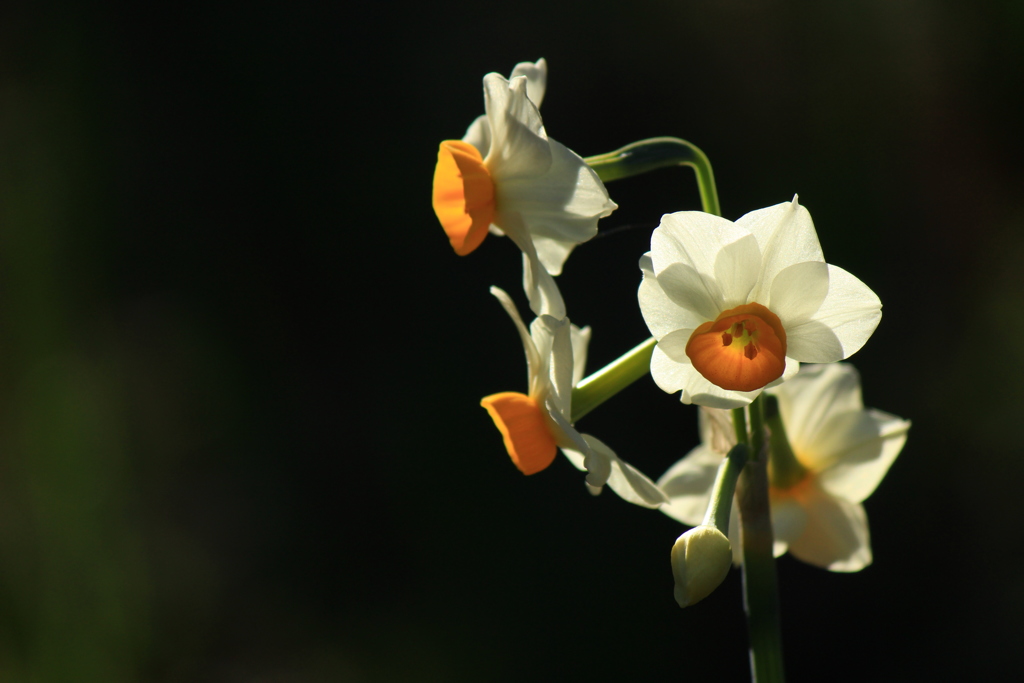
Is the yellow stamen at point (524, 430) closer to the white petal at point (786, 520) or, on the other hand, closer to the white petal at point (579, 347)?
the white petal at point (579, 347)

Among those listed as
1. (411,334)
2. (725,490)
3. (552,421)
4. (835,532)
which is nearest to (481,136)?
(552,421)

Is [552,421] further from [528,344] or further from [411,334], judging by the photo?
[411,334]

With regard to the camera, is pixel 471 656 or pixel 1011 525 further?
pixel 471 656

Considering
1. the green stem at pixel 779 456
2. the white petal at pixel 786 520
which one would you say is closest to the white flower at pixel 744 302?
the green stem at pixel 779 456

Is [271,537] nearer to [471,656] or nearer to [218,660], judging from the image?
[218,660]

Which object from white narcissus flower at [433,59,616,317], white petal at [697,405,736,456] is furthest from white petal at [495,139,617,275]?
white petal at [697,405,736,456]

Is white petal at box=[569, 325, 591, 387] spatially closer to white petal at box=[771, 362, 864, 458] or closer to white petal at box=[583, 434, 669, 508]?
white petal at box=[583, 434, 669, 508]

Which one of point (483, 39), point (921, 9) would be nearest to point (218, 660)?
point (483, 39)
